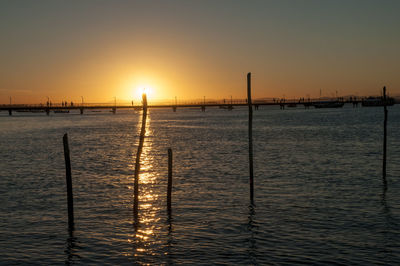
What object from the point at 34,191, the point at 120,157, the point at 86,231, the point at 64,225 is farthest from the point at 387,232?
the point at 120,157

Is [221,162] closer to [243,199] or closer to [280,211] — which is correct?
[243,199]

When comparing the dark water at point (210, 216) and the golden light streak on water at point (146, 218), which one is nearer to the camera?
the dark water at point (210, 216)

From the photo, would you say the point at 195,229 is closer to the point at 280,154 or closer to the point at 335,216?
the point at 335,216

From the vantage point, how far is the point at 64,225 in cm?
1527

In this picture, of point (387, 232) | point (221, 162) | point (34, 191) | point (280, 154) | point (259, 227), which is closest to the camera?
point (387, 232)

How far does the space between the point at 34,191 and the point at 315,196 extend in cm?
1339

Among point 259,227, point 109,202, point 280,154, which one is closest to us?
point 259,227

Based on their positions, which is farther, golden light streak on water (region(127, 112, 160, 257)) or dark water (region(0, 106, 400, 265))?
golden light streak on water (region(127, 112, 160, 257))

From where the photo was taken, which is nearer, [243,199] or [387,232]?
[387,232]

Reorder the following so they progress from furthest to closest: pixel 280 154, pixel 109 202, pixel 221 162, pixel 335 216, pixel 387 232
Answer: pixel 280 154, pixel 221 162, pixel 109 202, pixel 335 216, pixel 387 232

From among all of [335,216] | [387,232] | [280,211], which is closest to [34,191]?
[280,211]

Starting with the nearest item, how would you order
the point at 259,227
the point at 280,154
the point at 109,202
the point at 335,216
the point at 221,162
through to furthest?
1. the point at 259,227
2. the point at 335,216
3. the point at 109,202
4. the point at 221,162
5. the point at 280,154

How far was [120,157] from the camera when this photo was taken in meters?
37.3

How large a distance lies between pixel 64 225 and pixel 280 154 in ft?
80.4
